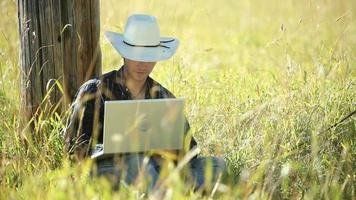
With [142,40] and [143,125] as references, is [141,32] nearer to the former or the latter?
[142,40]

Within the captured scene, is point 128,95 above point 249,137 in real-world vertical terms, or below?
above

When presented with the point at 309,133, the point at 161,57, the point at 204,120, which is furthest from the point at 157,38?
the point at 309,133

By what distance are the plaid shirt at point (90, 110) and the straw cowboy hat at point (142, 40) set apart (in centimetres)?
18

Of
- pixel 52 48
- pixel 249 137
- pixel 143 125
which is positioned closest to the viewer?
pixel 143 125

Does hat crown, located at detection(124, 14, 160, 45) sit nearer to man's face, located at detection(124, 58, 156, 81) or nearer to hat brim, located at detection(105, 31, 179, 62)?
hat brim, located at detection(105, 31, 179, 62)

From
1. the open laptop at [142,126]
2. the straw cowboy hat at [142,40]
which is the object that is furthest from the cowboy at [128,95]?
the open laptop at [142,126]

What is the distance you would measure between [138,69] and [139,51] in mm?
107

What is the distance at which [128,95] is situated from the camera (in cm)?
491

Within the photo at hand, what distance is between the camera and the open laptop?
13.9 feet

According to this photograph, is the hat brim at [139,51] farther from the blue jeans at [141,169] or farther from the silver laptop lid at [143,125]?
the blue jeans at [141,169]

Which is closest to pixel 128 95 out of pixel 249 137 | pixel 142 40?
pixel 142 40

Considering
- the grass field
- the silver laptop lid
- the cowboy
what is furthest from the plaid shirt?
the silver laptop lid

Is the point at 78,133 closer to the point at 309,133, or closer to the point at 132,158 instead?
the point at 132,158

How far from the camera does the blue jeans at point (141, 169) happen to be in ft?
14.4
